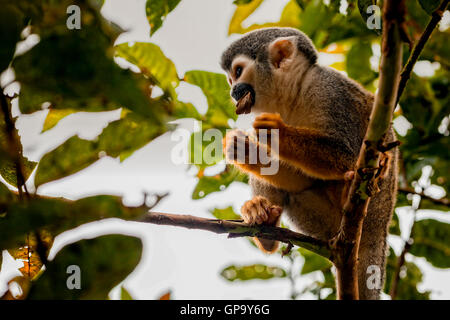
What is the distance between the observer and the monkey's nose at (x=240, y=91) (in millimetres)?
3705

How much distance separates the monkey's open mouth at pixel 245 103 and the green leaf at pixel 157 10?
4.29 feet

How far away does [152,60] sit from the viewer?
3.25m

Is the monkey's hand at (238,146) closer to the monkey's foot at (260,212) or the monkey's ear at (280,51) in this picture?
the monkey's foot at (260,212)

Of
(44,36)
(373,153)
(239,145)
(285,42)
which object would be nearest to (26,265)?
(44,36)

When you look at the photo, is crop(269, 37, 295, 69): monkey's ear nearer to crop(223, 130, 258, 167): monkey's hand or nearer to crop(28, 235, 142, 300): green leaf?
crop(223, 130, 258, 167): monkey's hand

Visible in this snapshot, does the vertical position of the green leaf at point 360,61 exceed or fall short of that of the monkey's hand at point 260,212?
it exceeds it

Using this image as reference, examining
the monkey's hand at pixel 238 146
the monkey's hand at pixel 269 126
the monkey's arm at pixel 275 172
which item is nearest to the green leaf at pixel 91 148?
the monkey's hand at pixel 269 126

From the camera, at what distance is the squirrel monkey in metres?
3.12

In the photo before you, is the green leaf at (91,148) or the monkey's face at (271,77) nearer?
the green leaf at (91,148)

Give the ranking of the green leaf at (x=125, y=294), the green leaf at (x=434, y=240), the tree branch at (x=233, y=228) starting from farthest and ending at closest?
the green leaf at (x=434, y=240)
the green leaf at (x=125, y=294)
the tree branch at (x=233, y=228)

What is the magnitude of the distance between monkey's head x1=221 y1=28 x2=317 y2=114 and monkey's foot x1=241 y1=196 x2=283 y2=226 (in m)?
0.74

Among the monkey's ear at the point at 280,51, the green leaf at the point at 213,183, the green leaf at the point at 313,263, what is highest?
the monkey's ear at the point at 280,51

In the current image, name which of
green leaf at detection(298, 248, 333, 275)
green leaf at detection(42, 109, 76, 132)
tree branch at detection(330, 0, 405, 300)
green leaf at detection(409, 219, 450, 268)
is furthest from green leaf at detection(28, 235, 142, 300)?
green leaf at detection(409, 219, 450, 268)

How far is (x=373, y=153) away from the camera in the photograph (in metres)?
1.92
